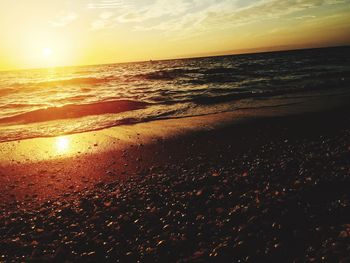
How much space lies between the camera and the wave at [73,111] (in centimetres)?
1722

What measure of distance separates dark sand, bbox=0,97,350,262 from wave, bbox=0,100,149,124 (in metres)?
7.51

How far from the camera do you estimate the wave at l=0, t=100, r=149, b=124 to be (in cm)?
1722

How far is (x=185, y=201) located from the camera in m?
6.01

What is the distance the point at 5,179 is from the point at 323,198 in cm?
815

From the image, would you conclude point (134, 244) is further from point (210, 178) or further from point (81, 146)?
point (81, 146)

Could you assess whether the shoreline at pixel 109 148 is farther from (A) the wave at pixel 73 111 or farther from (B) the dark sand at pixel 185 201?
(A) the wave at pixel 73 111

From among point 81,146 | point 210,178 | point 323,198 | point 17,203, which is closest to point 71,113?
point 81,146

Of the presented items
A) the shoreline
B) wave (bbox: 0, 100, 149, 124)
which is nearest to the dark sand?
the shoreline

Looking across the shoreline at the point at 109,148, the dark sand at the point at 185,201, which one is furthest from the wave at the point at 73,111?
the dark sand at the point at 185,201

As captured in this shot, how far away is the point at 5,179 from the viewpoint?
8047 millimetres

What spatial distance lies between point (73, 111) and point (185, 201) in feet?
48.5

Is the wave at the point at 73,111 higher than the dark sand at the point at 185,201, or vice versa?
the wave at the point at 73,111

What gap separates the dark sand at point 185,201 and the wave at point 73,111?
7.51 m

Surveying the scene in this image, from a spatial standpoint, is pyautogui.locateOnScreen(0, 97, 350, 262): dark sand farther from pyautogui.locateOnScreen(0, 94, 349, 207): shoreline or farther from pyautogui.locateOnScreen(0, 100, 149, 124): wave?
pyautogui.locateOnScreen(0, 100, 149, 124): wave
